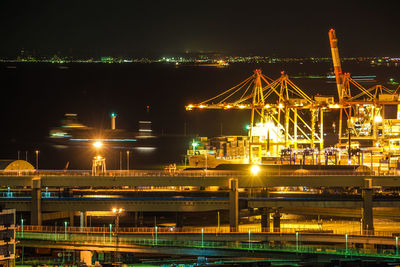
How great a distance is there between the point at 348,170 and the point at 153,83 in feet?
200

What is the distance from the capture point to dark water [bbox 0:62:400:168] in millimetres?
54688

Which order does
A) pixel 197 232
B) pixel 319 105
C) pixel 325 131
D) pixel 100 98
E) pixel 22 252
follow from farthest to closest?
pixel 100 98
pixel 325 131
pixel 319 105
pixel 197 232
pixel 22 252

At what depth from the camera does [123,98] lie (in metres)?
73.8

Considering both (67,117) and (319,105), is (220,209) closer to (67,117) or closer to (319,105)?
(319,105)

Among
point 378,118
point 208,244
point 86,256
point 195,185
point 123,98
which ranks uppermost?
point 123,98

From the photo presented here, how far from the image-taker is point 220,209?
741 inches

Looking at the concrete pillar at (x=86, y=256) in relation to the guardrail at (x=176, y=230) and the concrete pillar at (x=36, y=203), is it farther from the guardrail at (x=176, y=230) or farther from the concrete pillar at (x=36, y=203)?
the concrete pillar at (x=36, y=203)

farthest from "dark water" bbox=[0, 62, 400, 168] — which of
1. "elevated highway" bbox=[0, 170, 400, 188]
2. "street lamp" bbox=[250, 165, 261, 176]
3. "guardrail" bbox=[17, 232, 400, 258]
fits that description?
"guardrail" bbox=[17, 232, 400, 258]

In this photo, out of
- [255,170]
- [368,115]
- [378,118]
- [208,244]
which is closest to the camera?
[208,244]

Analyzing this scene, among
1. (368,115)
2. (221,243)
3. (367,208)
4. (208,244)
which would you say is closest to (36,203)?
(208,244)

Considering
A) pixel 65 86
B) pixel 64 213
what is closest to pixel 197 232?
pixel 64 213

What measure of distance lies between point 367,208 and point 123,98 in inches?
2243

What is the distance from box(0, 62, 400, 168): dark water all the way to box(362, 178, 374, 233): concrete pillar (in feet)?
80.1

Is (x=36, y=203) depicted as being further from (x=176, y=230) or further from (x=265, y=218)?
(x=265, y=218)
